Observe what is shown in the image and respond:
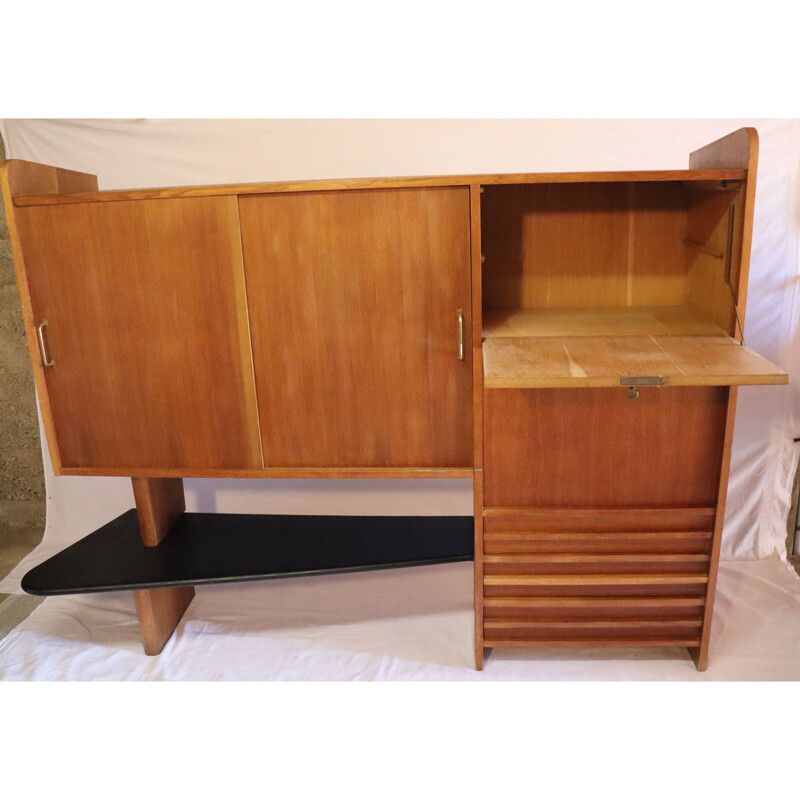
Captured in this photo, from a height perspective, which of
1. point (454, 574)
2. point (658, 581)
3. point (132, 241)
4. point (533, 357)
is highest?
point (132, 241)

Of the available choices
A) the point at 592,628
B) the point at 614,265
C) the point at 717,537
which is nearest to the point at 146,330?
the point at 614,265

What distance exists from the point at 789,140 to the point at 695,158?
22.1 inches

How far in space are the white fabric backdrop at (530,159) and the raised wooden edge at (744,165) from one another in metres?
0.69

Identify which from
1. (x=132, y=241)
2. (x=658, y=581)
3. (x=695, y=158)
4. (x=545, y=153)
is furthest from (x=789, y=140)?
(x=132, y=241)

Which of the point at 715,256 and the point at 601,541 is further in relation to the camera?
the point at 601,541

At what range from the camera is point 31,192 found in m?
2.38

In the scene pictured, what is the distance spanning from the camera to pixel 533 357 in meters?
2.13

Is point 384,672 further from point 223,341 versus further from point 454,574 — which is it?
point 223,341

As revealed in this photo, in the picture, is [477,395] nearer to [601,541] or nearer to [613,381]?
[613,381]

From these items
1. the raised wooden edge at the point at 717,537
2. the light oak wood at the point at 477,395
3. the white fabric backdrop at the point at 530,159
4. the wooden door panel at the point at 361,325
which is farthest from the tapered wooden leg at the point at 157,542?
the raised wooden edge at the point at 717,537

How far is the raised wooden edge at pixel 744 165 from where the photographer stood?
2080 mm

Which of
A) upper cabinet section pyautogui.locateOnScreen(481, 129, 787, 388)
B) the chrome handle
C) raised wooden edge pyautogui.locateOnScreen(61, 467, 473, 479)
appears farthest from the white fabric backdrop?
raised wooden edge pyautogui.locateOnScreen(61, 467, 473, 479)

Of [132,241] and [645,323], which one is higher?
[132,241]

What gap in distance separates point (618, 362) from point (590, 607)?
942 millimetres
